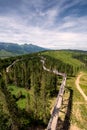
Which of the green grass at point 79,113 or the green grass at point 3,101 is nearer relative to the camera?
the green grass at point 3,101

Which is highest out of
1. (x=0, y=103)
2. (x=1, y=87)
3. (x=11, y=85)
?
(x=1, y=87)

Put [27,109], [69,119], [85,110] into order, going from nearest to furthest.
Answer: [27,109]
[69,119]
[85,110]

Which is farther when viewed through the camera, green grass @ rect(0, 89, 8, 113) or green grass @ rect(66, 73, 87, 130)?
green grass @ rect(66, 73, 87, 130)

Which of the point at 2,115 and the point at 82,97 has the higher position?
the point at 2,115

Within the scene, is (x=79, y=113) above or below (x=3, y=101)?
below

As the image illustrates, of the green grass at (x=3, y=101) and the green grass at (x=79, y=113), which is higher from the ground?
the green grass at (x=3, y=101)

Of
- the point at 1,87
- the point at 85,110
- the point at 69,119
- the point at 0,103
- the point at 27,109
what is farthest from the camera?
the point at 85,110

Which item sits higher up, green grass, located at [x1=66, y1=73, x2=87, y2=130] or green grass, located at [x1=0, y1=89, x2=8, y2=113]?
green grass, located at [x1=0, y1=89, x2=8, y2=113]

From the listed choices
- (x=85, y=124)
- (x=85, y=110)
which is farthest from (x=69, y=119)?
(x=85, y=110)

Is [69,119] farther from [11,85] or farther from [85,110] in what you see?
[11,85]

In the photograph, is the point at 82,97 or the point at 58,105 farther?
the point at 82,97

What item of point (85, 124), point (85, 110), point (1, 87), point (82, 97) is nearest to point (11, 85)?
point (82, 97)
